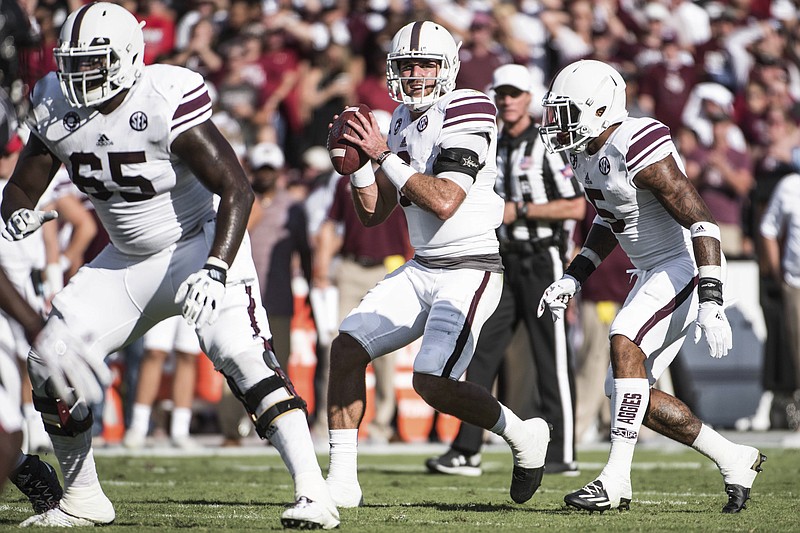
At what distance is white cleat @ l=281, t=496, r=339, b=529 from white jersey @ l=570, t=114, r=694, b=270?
Answer: 194 centimetres

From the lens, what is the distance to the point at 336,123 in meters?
5.58

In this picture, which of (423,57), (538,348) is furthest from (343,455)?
(538,348)

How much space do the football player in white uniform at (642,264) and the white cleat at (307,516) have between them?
1.20 m

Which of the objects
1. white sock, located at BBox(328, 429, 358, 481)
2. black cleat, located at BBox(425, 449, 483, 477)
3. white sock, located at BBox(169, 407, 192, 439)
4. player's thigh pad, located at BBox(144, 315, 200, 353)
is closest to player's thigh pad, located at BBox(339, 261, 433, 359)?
white sock, located at BBox(328, 429, 358, 481)

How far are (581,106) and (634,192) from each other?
1.44 ft

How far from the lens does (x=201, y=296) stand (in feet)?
14.5

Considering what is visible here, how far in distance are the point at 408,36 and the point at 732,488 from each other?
8.05 feet

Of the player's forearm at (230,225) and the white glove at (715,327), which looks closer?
the player's forearm at (230,225)

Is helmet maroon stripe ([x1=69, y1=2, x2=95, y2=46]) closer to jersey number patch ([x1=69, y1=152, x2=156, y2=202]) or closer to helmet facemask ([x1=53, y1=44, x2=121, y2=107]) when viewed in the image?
helmet facemask ([x1=53, y1=44, x2=121, y2=107])

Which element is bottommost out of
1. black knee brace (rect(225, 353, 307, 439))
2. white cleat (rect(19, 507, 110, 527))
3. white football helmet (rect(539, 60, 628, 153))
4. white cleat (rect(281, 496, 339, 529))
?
white cleat (rect(19, 507, 110, 527))

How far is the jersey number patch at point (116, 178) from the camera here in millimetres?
4770

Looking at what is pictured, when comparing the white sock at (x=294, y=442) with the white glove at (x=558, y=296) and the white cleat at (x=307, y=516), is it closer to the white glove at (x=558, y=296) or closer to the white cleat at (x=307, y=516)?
the white cleat at (x=307, y=516)

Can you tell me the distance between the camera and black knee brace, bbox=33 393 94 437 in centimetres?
471

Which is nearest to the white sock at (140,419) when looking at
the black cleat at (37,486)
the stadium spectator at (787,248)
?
the black cleat at (37,486)
